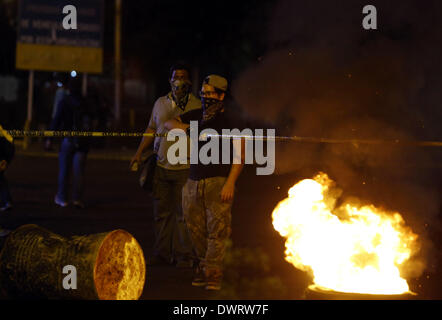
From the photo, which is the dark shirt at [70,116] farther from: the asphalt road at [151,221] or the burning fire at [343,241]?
the burning fire at [343,241]

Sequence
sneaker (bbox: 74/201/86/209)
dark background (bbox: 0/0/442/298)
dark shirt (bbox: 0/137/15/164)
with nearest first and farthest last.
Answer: dark shirt (bbox: 0/137/15/164)
dark background (bbox: 0/0/442/298)
sneaker (bbox: 74/201/86/209)

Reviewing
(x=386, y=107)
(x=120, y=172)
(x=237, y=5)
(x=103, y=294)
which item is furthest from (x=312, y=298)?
(x=237, y=5)

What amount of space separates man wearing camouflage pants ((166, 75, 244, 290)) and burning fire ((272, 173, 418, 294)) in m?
0.76

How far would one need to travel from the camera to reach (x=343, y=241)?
250 inches

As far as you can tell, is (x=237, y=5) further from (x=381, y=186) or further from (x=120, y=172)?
(x=381, y=186)

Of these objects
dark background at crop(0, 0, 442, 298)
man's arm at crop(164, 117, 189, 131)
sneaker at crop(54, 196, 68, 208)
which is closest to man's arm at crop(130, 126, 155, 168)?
man's arm at crop(164, 117, 189, 131)

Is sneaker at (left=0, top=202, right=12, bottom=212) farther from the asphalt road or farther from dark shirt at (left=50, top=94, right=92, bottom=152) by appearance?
dark shirt at (left=50, top=94, right=92, bottom=152)

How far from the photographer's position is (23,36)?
28.3m

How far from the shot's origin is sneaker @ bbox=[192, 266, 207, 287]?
24.4 feet

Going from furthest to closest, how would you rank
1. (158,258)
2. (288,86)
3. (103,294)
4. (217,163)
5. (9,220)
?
(9,220)
(288,86)
(158,258)
(217,163)
(103,294)

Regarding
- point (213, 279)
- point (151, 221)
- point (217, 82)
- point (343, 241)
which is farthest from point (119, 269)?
point (151, 221)

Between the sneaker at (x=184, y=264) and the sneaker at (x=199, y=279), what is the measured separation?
0.68m

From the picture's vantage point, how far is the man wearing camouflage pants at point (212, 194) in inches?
289
